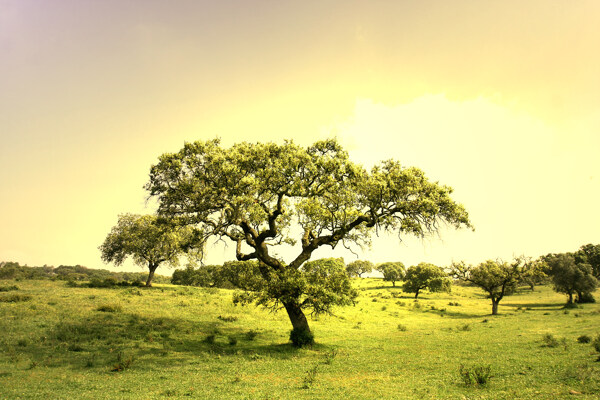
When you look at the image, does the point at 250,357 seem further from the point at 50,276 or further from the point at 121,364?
the point at 50,276

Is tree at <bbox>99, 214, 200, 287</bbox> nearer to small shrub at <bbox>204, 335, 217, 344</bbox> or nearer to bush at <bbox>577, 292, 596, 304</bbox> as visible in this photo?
small shrub at <bbox>204, 335, 217, 344</bbox>

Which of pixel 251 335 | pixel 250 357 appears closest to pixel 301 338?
pixel 250 357

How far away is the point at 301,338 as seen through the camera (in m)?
24.1

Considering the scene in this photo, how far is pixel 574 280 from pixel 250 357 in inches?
2920

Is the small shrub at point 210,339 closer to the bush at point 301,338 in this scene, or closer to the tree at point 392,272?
the bush at point 301,338

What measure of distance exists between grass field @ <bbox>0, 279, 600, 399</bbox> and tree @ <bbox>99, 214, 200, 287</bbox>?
2338 cm

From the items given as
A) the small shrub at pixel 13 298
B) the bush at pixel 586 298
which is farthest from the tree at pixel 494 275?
the small shrub at pixel 13 298

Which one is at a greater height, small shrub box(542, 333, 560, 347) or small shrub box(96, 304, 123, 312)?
small shrub box(96, 304, 123, 312)

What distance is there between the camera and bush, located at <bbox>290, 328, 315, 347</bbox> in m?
24.0

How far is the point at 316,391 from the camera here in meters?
14.1

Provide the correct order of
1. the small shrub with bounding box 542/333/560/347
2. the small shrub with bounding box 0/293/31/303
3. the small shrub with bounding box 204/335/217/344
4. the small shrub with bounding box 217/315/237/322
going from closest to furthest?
the small shrub with bounding box 542/333/560/347 → the small shrub with bounding box 204/335/217/344 → the small shrub with bounding box 0/293/31/303 → the small shrub with bounding box 217/315/237/322

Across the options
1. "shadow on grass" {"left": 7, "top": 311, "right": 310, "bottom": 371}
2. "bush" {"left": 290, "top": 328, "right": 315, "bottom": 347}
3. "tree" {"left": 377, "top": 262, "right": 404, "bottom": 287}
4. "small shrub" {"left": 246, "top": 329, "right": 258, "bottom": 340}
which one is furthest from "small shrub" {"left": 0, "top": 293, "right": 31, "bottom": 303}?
"tree" {"left": 377, "top": 262, "right": 404, "bottom": 287}

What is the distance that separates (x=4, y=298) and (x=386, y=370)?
142 ft

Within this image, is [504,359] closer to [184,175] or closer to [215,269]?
[184,175]
